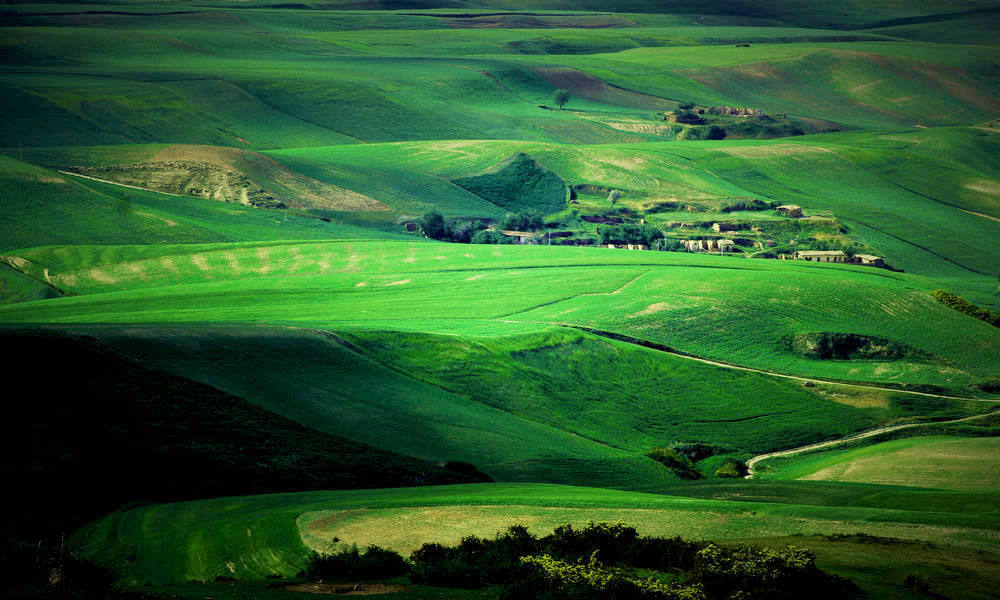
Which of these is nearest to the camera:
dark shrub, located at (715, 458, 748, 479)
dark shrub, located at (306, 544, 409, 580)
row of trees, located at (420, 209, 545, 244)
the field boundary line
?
dark shrub, located at (306, 544, 409, 580)

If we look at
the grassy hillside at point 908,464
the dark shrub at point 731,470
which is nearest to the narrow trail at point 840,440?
the dark shrub at point 731,470

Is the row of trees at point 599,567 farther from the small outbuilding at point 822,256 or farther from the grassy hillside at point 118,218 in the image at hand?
the small outbuilding at point 822,256

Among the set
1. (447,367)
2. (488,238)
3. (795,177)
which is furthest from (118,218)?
(795,177)

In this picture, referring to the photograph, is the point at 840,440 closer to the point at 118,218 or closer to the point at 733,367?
the point at 733,367

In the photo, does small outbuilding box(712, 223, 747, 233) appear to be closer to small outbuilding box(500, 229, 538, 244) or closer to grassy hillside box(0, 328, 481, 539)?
small outbuilding box(500, 229, 538, 244)

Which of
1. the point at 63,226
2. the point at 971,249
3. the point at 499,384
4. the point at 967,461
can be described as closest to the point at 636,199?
the point at 971,249

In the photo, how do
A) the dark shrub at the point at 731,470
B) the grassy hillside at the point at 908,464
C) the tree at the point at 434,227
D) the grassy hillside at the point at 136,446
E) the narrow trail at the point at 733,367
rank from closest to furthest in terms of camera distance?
1. the grassy hillside at the point at 136,446
2. the grassy hillside at the point at 908,464
3. the dark shrub at the point at 731,470
4. the narrow trail at the point at 733,367
5. the tree at the point at 434,227

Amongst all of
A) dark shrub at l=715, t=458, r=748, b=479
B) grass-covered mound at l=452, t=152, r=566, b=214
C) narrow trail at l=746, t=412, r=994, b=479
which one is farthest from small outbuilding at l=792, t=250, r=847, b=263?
dark shrub at l=715, t=458, r=748, b=479
